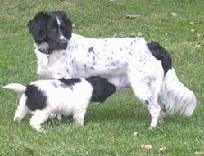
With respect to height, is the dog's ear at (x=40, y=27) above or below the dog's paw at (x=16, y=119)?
above

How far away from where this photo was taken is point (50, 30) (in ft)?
29.8

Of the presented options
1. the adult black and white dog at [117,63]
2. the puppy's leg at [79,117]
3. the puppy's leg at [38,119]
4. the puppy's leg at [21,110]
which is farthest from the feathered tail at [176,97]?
the puppy's leg at [21,110]

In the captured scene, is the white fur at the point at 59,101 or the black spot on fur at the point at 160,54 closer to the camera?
the white fur at the point at 59,101

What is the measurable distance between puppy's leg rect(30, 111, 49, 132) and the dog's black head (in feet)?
3.28

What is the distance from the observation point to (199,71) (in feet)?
40.6

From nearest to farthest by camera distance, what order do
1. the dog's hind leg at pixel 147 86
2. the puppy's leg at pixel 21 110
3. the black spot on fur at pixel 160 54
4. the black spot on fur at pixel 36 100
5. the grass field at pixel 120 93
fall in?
the grass field at pixel 120 93 < the black spot on fur at pixel 36 100 < the puppy's leg at pixel 21 110 < the dog's hind leg at pixel 147 86 < the black spot on fur at pixel 160 54

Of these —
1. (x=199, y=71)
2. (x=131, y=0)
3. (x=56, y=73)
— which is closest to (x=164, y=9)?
(x=131, y=0)

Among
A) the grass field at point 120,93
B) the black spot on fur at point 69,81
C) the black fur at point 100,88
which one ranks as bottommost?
the grass field at point 120,93

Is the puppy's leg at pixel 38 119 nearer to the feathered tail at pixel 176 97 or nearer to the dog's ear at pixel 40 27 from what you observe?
the dog's ear at pixel 40 27

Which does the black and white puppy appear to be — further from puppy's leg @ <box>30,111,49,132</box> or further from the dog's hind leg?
the dog's hind leg

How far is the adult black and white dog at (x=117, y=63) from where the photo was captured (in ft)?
29.5

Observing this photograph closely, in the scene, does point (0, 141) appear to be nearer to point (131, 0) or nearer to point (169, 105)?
point (169, 105)

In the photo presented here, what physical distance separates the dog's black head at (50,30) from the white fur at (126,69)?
0.12 metres

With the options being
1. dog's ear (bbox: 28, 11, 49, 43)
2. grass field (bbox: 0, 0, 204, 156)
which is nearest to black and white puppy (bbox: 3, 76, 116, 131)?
grass field (bbox: 0, 0, 204, 156)
